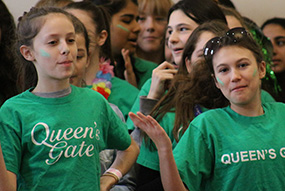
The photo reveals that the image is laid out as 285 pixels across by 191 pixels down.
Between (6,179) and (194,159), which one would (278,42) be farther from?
(6,179)

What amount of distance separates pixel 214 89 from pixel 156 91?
330 millimetres

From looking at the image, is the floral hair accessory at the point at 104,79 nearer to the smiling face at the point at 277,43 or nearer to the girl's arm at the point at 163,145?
the girl's arm at the point at 163,145

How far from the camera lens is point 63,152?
164 centimetres

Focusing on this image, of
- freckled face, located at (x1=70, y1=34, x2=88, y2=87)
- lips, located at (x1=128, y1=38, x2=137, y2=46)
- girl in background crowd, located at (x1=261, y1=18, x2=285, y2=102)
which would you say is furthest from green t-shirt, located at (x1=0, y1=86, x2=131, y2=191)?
girl in background crowd, located at (x1=261, y1=18, x2=285, y2=102)

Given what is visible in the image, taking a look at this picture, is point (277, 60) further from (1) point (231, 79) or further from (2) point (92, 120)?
(2) point (92, 120)

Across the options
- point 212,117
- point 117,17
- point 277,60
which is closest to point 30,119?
point 212,117

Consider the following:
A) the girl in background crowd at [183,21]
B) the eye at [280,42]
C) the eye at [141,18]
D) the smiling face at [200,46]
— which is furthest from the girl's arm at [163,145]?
the eye at [280,42]

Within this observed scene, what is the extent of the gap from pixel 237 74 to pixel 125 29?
1574 millimetres

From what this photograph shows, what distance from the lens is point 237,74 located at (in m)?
1.80

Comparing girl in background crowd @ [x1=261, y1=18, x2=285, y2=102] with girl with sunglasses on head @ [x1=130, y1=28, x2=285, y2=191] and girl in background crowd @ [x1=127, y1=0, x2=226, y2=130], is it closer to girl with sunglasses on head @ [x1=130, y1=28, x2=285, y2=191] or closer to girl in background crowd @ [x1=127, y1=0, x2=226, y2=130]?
girl in background crowd @ [x1=127, y1=0, x2=226, y2=130]

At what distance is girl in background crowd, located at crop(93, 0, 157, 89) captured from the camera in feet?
10.6

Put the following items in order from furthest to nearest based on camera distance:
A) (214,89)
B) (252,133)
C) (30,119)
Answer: (214,89), (252,133), (30,119)

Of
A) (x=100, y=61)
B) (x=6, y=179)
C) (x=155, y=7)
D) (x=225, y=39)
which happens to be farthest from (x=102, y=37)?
(x=6, y=179)

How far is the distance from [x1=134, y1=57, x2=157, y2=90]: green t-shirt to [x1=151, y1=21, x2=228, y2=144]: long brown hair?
2.90 feet
